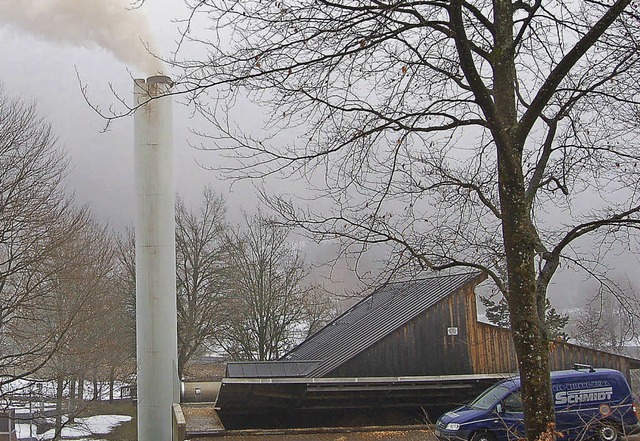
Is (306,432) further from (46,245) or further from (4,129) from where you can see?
(4,129)

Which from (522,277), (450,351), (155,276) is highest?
(155,276)

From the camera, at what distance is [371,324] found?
24.0m

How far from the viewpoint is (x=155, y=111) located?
22.5 m

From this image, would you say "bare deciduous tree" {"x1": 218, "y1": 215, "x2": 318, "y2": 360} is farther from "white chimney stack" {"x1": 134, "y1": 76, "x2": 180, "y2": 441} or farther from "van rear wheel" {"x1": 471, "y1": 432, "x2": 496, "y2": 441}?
"van rear wheel" {"x1": 471, "y1": 432, "x2": 496, "y2": 441}

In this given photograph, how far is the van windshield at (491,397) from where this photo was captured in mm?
15359

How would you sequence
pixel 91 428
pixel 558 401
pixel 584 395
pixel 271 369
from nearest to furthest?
1. pixel 558 401
2. pixel 584 395
3. pixel 271 369
4. pixel 91 428

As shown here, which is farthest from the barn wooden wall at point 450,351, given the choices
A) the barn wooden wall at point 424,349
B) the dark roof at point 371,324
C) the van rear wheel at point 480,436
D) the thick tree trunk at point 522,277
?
the thick tree trunk at point 522,277

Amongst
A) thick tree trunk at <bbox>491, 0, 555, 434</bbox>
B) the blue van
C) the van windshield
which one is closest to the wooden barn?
the van windshield

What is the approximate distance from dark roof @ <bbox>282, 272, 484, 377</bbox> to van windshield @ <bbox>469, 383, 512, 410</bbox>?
Result: 10.6 feet

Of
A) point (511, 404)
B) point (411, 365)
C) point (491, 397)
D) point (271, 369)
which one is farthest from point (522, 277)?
point (271, 369)

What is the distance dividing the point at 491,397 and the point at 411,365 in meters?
5.64

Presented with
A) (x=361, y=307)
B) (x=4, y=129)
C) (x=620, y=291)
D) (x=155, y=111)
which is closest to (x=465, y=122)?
(x=620, y=291)

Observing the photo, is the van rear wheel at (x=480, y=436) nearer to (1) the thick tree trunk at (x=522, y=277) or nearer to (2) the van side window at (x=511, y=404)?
(2) the van side window at (x=511, y=404)

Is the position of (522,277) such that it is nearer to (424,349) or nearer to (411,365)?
(411,365)
